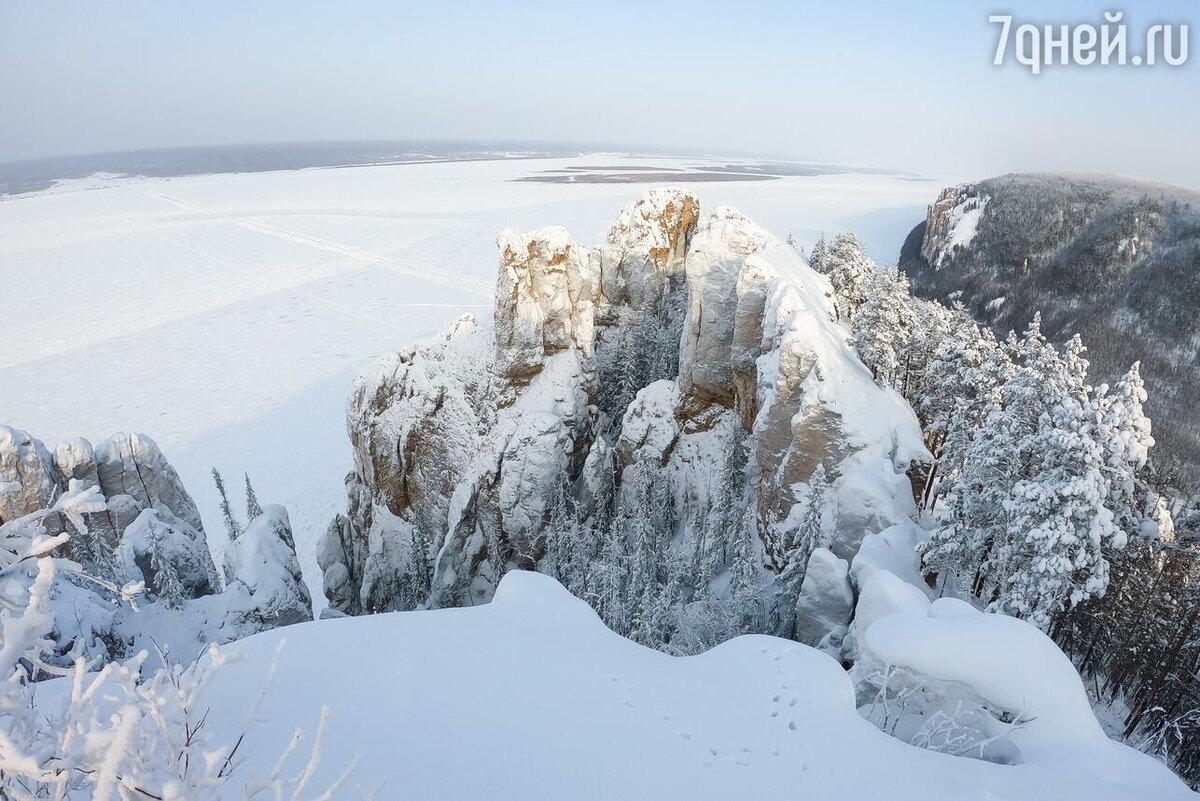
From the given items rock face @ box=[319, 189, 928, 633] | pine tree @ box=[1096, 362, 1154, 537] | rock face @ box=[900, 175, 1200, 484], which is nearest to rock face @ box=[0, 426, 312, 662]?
rock face @ box=[319, 189, 928, 633]

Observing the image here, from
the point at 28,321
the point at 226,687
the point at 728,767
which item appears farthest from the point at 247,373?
the point at 728,767

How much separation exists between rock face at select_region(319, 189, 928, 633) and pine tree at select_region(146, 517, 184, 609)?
10.2 metres

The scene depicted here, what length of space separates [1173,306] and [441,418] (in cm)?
8469

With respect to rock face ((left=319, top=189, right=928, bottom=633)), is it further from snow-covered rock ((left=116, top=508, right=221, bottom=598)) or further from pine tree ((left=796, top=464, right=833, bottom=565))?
snow-covered rock ((left=116, top=508, right=221, bottom=598))

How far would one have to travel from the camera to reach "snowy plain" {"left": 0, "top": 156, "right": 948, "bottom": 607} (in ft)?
163

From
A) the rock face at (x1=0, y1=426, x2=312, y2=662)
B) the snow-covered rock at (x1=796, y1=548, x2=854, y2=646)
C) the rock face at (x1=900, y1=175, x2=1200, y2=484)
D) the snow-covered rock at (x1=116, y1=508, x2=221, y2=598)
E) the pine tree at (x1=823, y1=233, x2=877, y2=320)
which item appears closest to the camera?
the snow-covered rock at (x1=796, y1=548, x2=854, y2=646)

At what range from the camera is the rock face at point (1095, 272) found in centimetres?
6097

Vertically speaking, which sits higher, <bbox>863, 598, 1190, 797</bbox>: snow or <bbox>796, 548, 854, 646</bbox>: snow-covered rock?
<bbox>863, 598, 1190, 797</bbox>: snow

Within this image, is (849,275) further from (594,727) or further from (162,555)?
(162,555)

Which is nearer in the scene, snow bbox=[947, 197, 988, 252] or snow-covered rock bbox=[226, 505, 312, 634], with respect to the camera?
snow-covered rock bbox=[226, 505, 312, 634]

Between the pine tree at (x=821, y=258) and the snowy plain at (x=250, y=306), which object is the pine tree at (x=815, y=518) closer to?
the snowy plain at (x=250, y=306)

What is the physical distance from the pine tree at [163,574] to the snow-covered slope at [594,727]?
12435 mm

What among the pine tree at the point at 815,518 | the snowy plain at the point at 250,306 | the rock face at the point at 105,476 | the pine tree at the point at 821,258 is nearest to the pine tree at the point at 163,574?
the rock face at the point at 105,476

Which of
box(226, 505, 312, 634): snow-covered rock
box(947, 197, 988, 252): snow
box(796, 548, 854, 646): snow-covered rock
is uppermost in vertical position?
box(947, 197, 988, 252): snow
